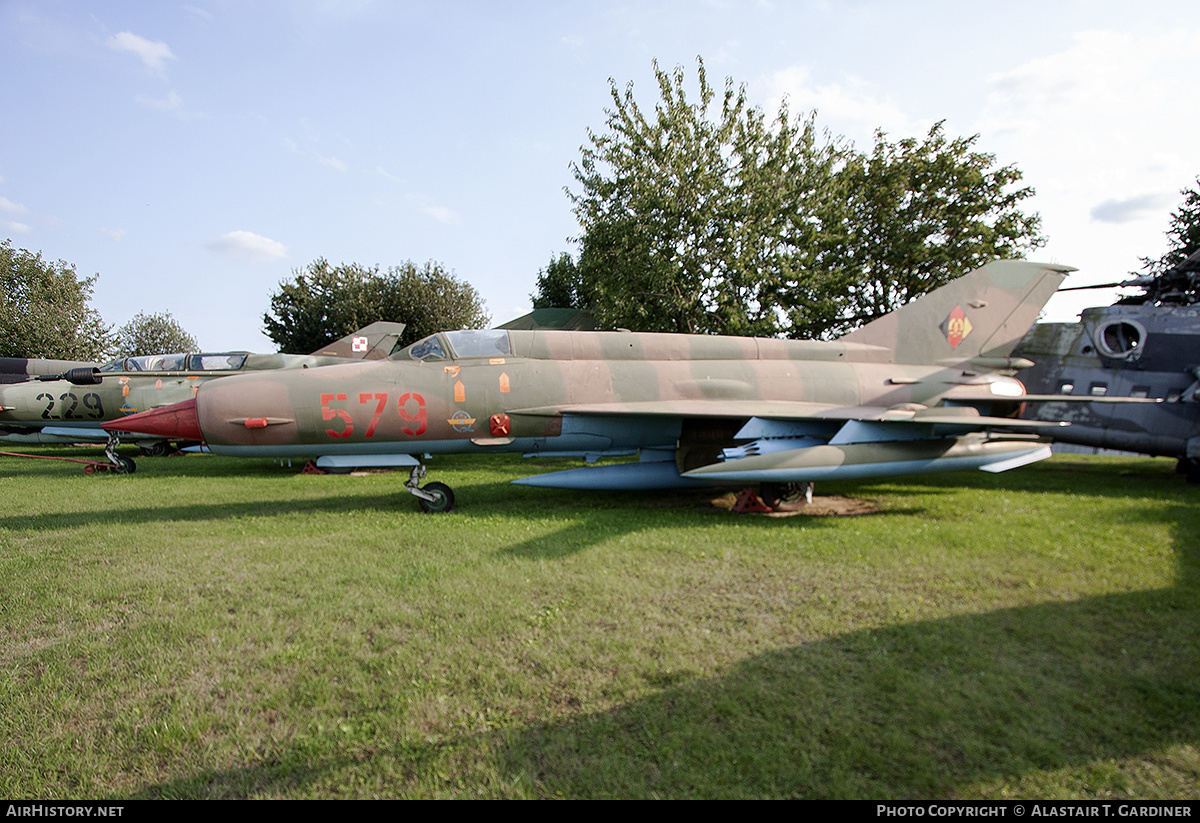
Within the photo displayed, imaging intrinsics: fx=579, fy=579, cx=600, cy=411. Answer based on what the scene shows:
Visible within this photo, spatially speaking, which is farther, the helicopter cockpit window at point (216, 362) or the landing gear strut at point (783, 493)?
the helicopter cockpit window at point (216, 362)

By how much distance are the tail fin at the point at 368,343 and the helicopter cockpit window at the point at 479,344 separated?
11.5 metres

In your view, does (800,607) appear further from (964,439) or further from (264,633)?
(964,439)

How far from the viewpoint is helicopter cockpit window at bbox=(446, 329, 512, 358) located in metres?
8.31

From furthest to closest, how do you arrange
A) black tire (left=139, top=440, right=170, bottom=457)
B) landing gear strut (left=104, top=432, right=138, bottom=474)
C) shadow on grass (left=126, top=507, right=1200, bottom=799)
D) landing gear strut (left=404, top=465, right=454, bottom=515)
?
black tire (left=139, top=440, right=170, bottom=457)
landing gear strut (left=104, top=432, right=138, bottom=474)
landing gear strut (left=404, top=465, right=454, bottom=515)
shadow on grass (left=126, top=507, right=1200, bottom=799)

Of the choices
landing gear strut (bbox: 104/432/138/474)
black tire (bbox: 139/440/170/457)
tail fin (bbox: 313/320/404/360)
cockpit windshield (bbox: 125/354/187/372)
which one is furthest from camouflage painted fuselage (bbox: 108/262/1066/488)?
black tire (bbox: 139/440/170/457)

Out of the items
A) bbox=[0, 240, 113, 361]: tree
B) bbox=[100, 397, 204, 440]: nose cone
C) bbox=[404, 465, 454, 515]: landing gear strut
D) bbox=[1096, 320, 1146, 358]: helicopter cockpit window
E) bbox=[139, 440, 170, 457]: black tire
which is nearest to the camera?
bbox=[100, 397, 204, 440]: nose cone

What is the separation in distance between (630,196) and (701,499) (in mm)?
10532

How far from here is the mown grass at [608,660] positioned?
2.74 meters

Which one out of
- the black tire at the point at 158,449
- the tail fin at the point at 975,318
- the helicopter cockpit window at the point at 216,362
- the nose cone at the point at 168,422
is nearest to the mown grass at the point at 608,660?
the nose cone at the point at 168,422

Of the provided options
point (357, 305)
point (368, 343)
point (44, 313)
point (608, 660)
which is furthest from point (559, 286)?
point (608, 660)

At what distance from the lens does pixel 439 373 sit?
8078 millimetres

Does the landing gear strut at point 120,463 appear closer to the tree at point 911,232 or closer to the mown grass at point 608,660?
the mown grass at point 608,660

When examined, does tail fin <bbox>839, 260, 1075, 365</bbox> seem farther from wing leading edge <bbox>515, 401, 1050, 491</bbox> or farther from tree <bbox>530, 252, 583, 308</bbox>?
tree <bbox>530, 252, 583, 308</bbox>

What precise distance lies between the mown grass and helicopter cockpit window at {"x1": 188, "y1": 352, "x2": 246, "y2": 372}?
8.43 metres
